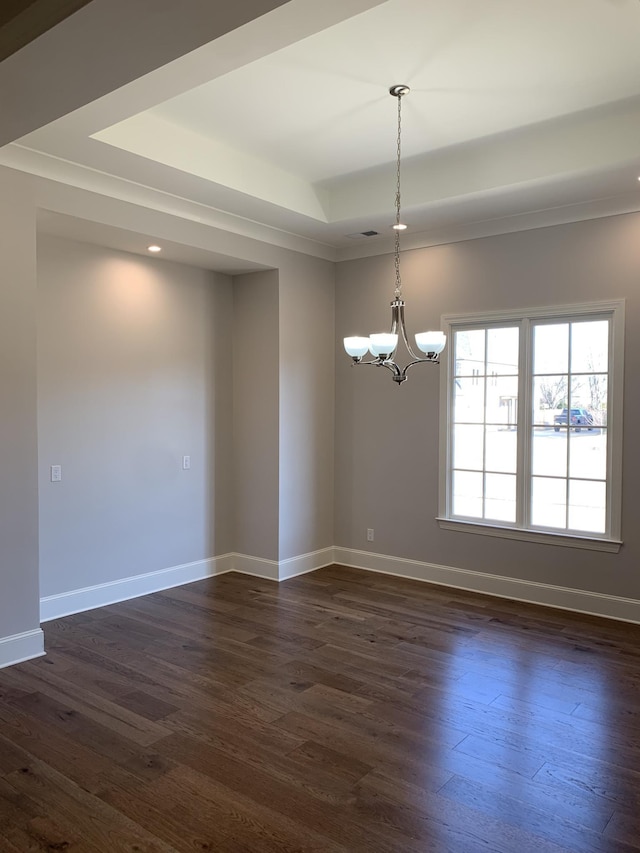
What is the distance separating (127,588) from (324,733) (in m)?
2.54

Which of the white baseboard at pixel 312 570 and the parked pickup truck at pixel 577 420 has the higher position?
the parked pickup truck at pixel 577 420

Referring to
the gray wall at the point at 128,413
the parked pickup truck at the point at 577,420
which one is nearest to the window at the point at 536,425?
the parked pickup truck at the point at 577,420

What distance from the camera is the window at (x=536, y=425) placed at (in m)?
4.76

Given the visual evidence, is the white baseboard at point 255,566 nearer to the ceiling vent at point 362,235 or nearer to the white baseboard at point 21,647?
the white baseboard at point 21,647

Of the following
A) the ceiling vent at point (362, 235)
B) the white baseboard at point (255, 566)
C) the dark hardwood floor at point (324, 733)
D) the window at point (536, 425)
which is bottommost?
the dark hardwood floor at point (324, 733)

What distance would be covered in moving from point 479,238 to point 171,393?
9.34ft

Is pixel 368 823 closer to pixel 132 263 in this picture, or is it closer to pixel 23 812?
pixel 23 812

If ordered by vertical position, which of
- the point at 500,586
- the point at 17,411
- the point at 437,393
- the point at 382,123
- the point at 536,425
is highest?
the point at 382,123

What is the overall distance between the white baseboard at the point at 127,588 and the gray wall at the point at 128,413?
0.19 ft

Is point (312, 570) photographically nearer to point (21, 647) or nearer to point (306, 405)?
point (306, 405)

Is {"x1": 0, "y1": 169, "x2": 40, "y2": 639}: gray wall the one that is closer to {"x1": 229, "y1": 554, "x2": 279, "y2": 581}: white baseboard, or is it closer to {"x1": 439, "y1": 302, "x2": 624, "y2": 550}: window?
{"x1": 229, "y1": 554, "x2": 279, "y2": 581}: white baseboard

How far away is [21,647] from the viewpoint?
3846 mm

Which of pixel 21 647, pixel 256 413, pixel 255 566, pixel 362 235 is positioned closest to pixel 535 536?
pixel 255 566

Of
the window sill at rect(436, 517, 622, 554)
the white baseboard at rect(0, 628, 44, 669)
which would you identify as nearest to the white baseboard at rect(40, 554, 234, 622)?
the white baseboard at rect(0, 628, 44, 669)
